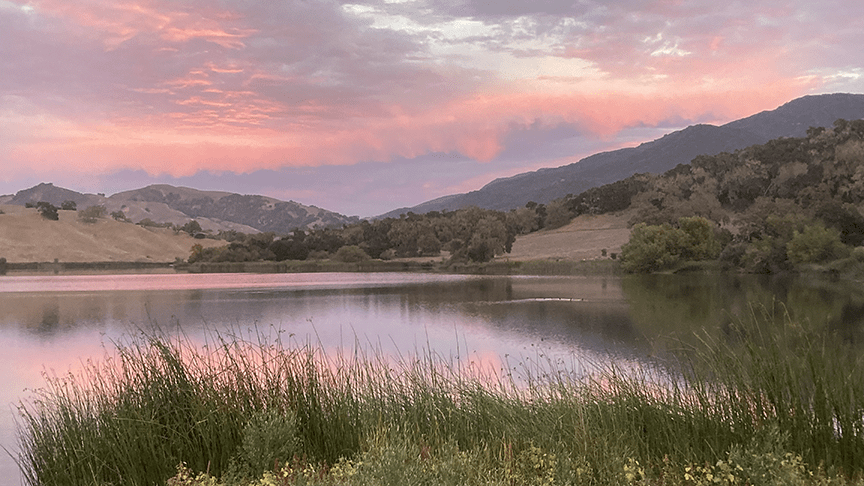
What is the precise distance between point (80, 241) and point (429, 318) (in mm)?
126173

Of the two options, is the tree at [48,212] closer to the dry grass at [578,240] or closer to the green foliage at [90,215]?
the green foliage at [90,215]

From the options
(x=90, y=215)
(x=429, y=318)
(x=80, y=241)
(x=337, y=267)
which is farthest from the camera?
(x=90, y=215)

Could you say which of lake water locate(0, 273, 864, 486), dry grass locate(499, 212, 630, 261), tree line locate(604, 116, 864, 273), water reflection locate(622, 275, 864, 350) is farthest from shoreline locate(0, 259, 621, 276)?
lake water locate(0, 273, 864, 486)

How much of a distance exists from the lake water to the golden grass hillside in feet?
281

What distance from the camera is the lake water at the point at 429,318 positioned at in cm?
1836

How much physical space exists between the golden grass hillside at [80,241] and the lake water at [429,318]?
281 feet

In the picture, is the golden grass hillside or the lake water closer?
the lake water

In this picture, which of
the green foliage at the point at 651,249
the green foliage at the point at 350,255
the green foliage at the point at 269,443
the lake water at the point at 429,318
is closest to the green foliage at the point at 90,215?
the green foliage at the point at 350,255

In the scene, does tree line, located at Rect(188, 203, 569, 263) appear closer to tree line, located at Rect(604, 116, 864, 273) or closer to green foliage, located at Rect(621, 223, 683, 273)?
tree line, located at Rect(604, 116, 864, 273)

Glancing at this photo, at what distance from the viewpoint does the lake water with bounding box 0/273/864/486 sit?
60.2 feet

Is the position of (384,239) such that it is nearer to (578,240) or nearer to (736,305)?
(578,240)

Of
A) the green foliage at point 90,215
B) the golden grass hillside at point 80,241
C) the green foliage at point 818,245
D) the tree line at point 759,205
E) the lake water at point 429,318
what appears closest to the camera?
the lake water at point 429,318

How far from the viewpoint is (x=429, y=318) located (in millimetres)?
28875

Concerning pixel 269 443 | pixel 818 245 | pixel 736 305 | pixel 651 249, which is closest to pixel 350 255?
pixel 651 249
